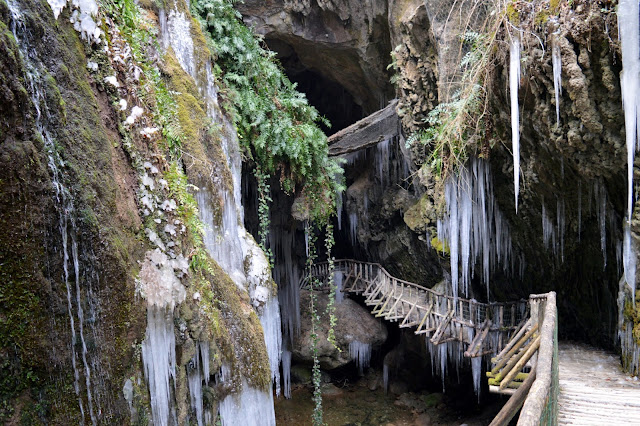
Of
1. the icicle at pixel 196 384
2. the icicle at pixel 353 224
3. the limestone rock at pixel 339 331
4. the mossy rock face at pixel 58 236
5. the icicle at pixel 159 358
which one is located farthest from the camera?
the icicle at pixel 353 224

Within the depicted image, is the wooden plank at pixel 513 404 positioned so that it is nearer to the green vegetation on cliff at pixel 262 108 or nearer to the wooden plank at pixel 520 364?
the wooden plank at pixel 520 364

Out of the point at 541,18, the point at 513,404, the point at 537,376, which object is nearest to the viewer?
the point at 537,376

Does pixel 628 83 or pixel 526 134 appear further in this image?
pixel 526 134

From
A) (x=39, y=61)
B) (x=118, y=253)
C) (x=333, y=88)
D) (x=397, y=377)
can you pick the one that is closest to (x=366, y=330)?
(x=397, y=377)

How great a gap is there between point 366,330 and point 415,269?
2.59 metres

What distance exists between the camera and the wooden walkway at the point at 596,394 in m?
4.32

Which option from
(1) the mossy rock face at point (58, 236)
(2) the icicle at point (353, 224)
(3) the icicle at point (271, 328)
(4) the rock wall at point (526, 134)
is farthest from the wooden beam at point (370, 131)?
(1) the mossy rock face at point (58, 236)

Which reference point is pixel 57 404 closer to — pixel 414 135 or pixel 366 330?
pixel 414 135

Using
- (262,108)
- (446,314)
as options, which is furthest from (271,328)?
(446,314)

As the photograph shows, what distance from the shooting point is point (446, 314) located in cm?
1062

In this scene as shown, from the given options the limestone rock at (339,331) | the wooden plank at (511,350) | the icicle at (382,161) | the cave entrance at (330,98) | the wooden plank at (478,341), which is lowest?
the limestone rock at (339,331)

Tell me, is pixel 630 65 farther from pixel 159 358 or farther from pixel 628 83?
pixel 159 358

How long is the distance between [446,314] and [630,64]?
6.87 meters

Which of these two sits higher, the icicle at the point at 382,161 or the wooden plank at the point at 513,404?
the icicle at the point at 382,161
